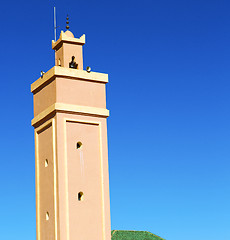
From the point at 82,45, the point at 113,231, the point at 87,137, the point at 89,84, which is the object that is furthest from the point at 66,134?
the point at 113,231

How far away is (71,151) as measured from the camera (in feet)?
79.6

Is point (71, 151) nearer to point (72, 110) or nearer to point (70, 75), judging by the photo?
point (72, 110)

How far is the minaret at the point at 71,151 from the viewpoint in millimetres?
23703

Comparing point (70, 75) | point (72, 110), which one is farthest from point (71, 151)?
point (70, 75)

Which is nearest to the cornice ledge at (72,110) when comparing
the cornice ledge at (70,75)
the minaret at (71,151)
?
the minaret at (71,151)

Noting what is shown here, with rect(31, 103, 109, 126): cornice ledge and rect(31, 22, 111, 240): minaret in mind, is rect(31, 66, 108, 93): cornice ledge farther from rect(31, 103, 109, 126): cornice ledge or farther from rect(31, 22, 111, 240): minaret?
rect(31, 103, 109, 126): cornice ledge

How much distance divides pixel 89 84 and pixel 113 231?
7978 mm

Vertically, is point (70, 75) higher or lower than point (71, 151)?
higher

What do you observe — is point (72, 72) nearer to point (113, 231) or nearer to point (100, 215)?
point (100, 215)

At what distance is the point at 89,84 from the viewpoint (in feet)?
83.9

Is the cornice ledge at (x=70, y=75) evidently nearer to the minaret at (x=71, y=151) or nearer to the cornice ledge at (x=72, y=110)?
the minaret at (x=71, y=151)

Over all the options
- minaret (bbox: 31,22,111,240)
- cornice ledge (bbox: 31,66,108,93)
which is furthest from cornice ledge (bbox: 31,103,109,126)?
cornice ledge (bbox: 31,66,108,93)

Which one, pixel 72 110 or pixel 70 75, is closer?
pixel 72 110

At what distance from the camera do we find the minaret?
933 inches
